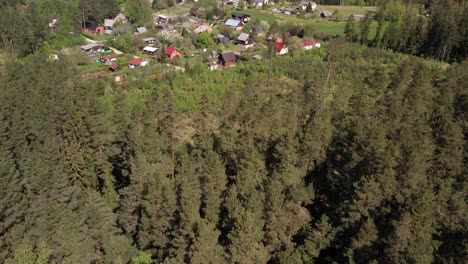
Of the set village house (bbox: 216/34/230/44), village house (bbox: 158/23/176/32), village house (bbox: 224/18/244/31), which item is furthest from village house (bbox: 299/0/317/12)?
village house (bbox: 158/23/176/32)

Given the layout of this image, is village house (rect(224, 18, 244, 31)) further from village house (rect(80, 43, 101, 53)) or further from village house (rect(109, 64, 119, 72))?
village house (rect(109, 64, 119, 72))

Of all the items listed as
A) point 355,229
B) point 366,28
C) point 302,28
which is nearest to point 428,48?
point 366,28

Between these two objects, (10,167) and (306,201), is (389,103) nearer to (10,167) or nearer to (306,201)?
(306,201)

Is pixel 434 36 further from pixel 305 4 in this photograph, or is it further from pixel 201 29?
pixel 305 4

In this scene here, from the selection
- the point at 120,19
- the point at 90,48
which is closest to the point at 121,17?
the point at 120,19

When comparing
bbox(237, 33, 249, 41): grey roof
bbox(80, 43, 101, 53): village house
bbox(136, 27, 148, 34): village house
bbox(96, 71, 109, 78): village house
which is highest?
bbox(136, 27, 148, 34): village house

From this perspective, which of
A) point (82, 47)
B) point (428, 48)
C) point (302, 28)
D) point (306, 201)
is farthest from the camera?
point (302, 28)
